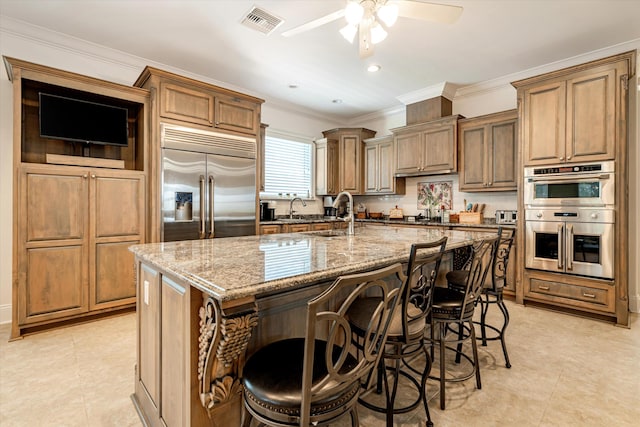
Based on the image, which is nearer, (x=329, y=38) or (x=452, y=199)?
(x=329, y=38)

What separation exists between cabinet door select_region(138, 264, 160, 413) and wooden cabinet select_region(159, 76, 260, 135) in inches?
92.4

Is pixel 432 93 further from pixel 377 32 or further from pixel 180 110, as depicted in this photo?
pixel 180 110

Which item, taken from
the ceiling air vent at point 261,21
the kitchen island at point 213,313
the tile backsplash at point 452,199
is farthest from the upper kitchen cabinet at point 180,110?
the tile backsplash at point 452,199

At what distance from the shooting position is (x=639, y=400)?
6.14 feet

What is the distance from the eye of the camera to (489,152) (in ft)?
13.6

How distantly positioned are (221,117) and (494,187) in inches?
144

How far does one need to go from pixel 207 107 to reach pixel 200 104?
0.08 metres

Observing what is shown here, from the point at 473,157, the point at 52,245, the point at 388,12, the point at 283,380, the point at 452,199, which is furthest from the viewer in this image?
the point at 452,199

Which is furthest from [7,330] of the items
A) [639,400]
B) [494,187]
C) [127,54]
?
[494,187]

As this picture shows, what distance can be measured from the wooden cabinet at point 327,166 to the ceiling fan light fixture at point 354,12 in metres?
3.76

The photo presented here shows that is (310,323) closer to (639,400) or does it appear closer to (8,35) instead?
(639,400)

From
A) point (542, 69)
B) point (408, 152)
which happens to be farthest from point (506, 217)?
point (542, 69)

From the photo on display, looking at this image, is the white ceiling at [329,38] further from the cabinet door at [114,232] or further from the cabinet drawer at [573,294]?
the cabinet drawer at [573,294]

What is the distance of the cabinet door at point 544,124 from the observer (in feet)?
11.1
